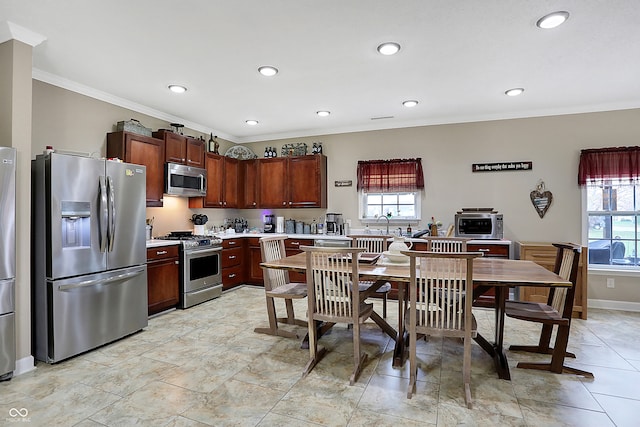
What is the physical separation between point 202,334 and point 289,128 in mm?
3587

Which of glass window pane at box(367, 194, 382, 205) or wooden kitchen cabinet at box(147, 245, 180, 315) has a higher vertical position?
glass window pane at box(367, 194, 382, 205)

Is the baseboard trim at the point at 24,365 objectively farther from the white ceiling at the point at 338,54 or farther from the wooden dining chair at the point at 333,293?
the white ceiling at the point at 338,54

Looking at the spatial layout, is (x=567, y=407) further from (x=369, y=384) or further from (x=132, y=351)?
(x=132, y=351)

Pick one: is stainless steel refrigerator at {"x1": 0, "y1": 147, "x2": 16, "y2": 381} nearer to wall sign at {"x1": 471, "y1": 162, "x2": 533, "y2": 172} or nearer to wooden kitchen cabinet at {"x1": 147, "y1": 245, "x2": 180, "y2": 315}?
wooden kitchen cabinet at {"x1": 147, "y1": 245, "x2": 180, "y2": 315}

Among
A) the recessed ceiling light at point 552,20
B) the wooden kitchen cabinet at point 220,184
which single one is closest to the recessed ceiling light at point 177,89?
the wooden kitchen cabinet at point 220,184

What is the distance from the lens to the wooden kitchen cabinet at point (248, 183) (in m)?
5.97

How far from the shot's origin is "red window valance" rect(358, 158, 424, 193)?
5.20 meters

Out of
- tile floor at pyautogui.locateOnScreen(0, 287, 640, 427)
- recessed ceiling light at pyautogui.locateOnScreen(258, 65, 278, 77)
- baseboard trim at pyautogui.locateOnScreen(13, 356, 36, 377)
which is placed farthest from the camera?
recessed ceiling light at pyautogui.locateOnScreen(258, 65, 278, 77)

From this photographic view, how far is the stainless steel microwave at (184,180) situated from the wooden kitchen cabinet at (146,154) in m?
0.09

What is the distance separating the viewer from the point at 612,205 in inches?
175

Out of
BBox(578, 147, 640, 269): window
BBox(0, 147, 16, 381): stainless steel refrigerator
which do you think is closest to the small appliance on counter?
BBox(578, 147, 640, 269): window

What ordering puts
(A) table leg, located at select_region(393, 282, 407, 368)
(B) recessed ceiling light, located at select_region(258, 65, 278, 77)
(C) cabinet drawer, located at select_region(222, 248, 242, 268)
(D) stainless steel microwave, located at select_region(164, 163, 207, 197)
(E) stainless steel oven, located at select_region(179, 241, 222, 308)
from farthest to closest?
(C) cabinet drawer, located at select_region(222, 248, 242, 268) < (D) stainless steel microwave, located at select_region(164, 163, 207, 197) < (E) stainless steel oven, located at select_region(179, 241, 222, 308) < (B) recessed ceiling light, located at select_region(258, 65, 278, 77) < (A) table leg, located at select_region(393, 282, 407, 368)

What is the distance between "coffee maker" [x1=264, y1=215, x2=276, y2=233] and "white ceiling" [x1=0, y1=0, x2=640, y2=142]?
204cm

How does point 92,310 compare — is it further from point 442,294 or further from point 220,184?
point 442,294
